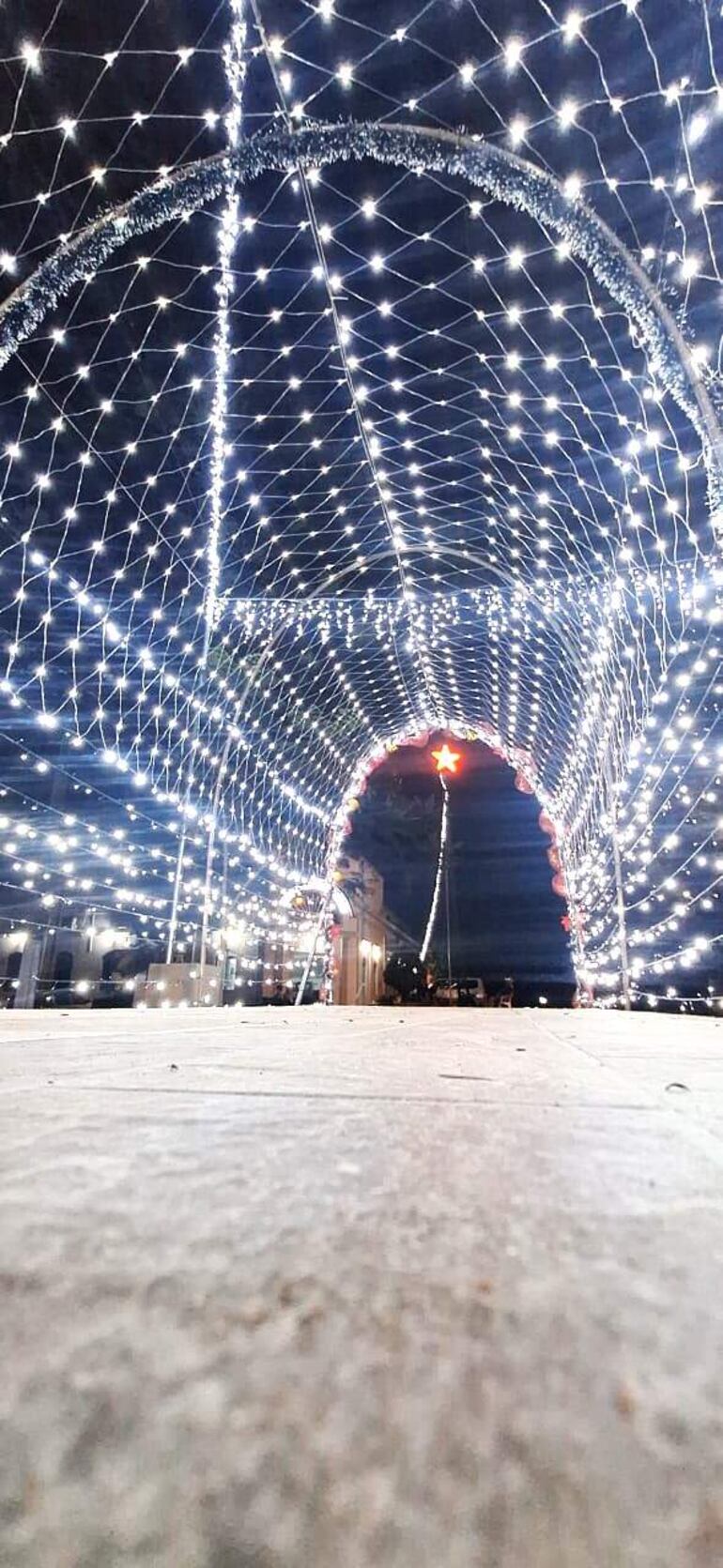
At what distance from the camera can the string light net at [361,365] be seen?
2.38m

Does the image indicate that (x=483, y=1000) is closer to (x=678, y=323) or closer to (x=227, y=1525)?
(x=678, y=323)

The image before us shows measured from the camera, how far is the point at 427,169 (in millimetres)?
2561

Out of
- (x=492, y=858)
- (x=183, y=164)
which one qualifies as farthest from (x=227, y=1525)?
(x=492, y=858)

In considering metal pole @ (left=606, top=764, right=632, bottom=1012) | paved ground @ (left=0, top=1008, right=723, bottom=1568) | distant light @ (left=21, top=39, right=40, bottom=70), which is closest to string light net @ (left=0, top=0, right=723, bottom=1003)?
distant light @ (left=21, top=39, right=40, bottom=70)

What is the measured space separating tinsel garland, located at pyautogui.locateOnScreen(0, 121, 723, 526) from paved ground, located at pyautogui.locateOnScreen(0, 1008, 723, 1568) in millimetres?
2453

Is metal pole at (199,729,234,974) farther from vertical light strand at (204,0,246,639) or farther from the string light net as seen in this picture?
vertical light strand at (204,0,246,639)

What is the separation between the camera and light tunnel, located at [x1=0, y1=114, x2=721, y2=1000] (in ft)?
9.84

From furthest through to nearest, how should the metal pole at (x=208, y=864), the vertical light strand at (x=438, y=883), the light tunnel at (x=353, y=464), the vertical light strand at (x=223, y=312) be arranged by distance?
the vertical light strand at (x=438, y=883)
the metal pole at (x=208, y=864)
the light tunnel at (x=353, y=464)
the vertical light strand at (x=223, y=312)

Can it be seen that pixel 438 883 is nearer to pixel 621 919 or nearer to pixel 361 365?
pixel 621 919

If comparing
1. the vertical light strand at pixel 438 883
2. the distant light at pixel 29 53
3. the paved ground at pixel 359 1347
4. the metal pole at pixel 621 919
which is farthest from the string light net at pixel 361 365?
the vertical light strand at pixel 438 883

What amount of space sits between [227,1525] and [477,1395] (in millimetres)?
87

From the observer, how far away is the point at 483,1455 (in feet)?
0.55

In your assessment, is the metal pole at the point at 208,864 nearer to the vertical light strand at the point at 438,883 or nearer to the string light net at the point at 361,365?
the string light net at the point at 361,365

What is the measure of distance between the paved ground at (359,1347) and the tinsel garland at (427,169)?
8.05 feet
